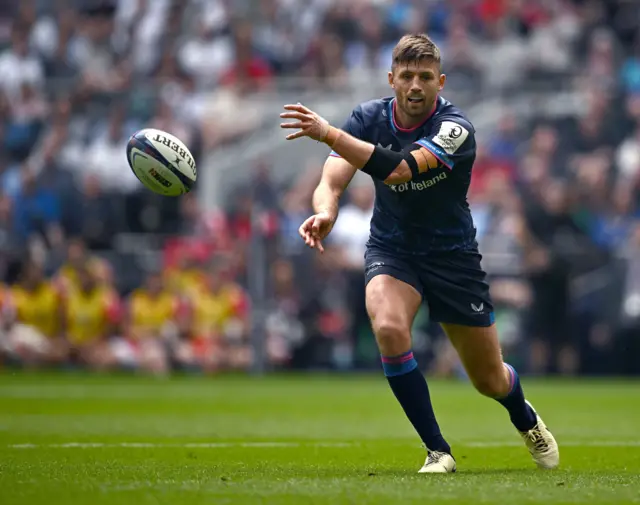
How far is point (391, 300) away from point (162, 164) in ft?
5.53

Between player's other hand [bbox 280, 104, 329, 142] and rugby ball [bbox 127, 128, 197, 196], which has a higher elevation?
player's other hand [bbox 280, 104, 329, 142]

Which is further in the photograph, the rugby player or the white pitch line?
the white pitch line

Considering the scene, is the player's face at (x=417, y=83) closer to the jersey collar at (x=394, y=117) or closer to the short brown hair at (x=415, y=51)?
the short brown hair at (x=415, y=51)

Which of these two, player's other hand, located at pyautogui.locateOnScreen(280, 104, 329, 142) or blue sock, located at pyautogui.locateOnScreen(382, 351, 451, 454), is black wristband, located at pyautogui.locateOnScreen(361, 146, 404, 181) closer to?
player's other hand, located at pyautogui.locateOnScreen(280, 104, 329, 142)

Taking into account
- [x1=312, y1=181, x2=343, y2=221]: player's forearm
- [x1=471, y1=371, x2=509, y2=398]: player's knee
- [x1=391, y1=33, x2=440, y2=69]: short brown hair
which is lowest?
[x1=471, y1=371, x2=509, y2=398]: player's knee

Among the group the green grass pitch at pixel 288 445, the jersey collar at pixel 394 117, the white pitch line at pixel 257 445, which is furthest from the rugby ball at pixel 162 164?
the white pitch line at pixel 257 445

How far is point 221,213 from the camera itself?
1803 cm

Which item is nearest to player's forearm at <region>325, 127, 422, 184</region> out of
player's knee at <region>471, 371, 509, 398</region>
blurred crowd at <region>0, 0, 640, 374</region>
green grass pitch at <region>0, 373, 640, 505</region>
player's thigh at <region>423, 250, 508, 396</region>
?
player's thigh at <region>423, 250, 508, 396</region>

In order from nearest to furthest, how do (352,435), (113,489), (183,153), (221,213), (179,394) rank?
(113,489)
(183,153)
(352,435)
(179,394)
(221,213)

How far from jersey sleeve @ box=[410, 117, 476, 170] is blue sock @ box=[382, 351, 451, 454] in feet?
3.47

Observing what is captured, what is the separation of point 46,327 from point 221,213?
3035mm

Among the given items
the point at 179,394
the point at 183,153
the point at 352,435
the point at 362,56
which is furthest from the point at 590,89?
the point at 183,153

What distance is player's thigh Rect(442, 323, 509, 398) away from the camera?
6.70 metres

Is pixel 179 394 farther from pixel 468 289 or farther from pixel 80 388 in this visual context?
pixel 468 289
